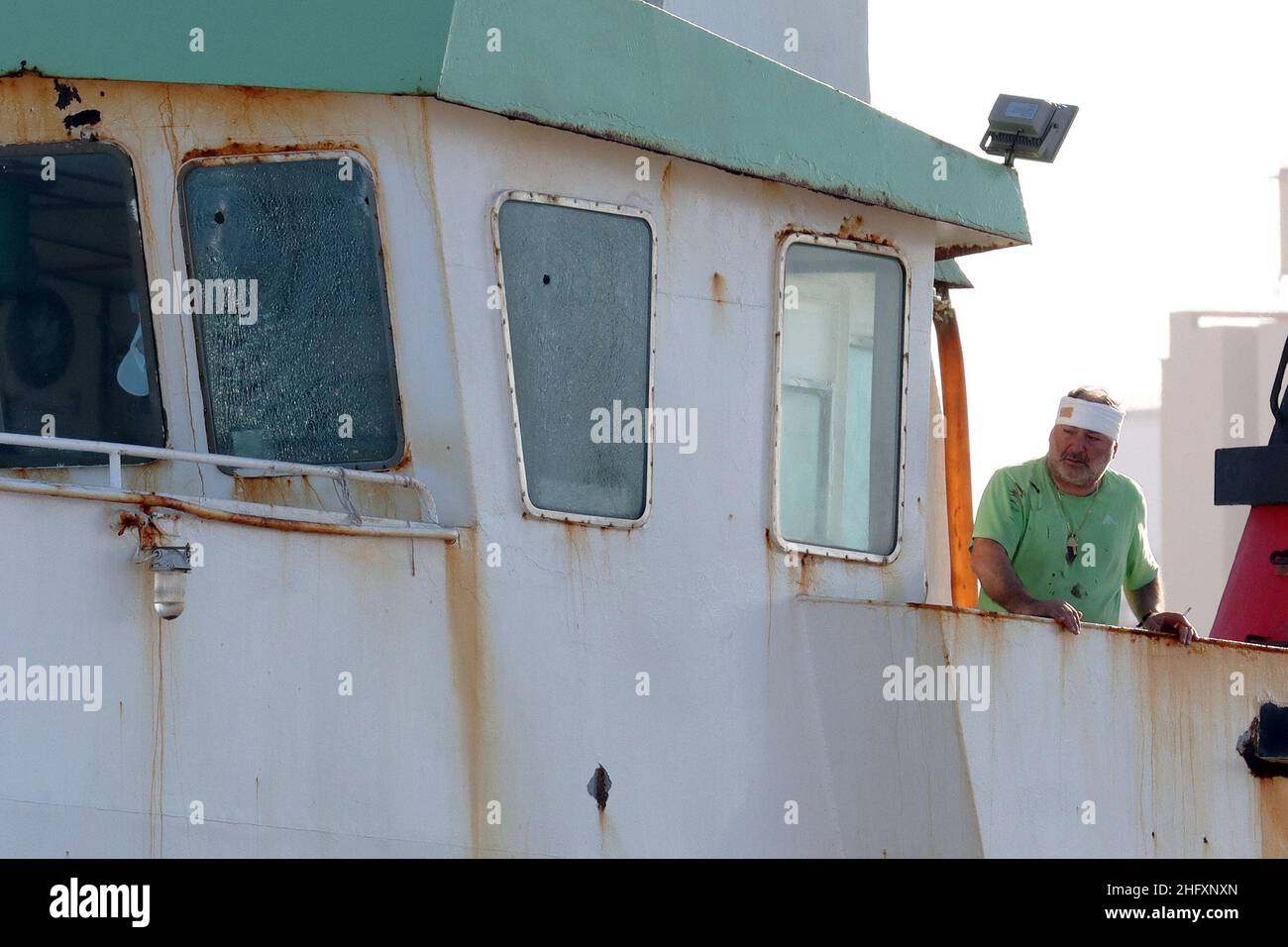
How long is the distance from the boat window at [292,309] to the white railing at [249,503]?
0.12 meters

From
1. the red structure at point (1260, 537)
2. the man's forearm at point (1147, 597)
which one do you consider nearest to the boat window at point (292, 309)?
the man's forearm at point (1147, 597)

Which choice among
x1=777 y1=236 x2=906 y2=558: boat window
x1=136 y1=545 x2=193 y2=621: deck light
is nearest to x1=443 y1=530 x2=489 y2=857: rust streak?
x1=136 y1=545 x2=193 y2=621: deck light

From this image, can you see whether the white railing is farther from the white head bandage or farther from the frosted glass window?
the white head bandage

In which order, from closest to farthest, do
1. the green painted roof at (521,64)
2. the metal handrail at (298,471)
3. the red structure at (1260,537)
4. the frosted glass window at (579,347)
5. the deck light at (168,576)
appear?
the deck light at (168,576), the metal handrail at (298,471), the green painted roof at (521,64), the frosted glass window at (579,347), the red structure at (1260,537)

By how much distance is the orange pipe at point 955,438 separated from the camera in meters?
7.62

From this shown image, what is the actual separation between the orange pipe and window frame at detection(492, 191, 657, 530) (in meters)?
2.52

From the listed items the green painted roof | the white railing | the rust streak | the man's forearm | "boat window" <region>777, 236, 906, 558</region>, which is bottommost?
the rust streak

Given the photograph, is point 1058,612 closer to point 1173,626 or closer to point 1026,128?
point 1173,626

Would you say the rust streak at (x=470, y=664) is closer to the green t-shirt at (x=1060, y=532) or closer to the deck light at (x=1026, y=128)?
the green t-shirt at (x=1060, y=532)

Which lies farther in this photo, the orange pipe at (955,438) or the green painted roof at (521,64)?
the orange pipe at (955,438)

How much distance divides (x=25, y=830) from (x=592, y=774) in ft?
5.27

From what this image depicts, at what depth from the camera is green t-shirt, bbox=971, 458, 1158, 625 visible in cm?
632

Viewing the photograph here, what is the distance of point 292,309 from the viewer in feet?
16.9
